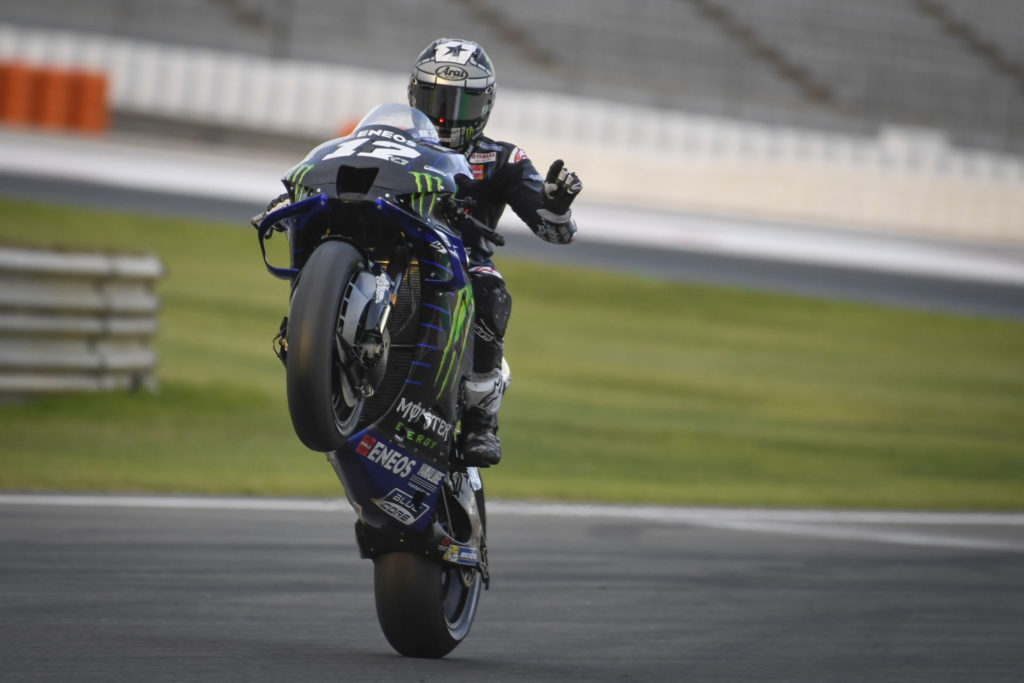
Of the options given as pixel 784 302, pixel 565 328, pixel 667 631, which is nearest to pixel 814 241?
pixel 784 302

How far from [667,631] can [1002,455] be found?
7.97 m

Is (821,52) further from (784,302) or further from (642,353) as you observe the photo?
(642,353)

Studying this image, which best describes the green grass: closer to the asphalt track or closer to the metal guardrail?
the metal guardrail

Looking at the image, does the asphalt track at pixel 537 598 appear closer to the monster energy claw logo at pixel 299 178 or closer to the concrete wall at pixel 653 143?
the monster energy claw logo at pixel 299 178

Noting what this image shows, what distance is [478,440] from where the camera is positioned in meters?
5.06

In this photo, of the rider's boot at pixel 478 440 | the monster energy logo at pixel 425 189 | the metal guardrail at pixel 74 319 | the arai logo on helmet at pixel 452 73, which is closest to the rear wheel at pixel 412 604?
the rider's boot at pixel 478 440

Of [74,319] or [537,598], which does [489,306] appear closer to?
[537,598]

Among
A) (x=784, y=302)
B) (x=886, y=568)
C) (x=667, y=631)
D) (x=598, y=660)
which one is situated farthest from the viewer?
(x=784, y=302)

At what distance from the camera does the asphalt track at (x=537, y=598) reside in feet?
15.4

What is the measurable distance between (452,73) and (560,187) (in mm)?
538

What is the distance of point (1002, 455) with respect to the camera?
1277 cm

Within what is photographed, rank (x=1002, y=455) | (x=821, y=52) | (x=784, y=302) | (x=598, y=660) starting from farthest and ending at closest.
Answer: (x=821, y=52), (x=784, y=302), (x=1002, y=455), (x=598, y=660)

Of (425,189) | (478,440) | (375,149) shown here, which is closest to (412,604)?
(478,440)

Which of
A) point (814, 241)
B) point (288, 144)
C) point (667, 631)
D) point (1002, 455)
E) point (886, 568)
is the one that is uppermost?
point (667, 631)
